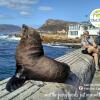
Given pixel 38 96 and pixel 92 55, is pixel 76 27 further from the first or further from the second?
pixel 38 96

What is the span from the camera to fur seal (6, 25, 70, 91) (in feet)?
24.6

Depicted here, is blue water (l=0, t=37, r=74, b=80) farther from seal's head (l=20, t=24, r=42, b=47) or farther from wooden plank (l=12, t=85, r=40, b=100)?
wooden plank (l=12, t=85, r=40, b=100)

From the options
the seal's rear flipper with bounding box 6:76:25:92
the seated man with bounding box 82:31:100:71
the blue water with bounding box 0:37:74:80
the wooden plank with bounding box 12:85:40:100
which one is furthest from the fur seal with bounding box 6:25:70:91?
the blue water with bounding box 0:37:74:80

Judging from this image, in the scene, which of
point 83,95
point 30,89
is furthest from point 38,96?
point 83,95

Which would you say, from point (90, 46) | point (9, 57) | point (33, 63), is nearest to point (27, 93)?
point (33, 63)

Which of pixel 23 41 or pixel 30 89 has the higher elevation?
pixel 23 41

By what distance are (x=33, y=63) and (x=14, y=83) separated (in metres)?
0.87

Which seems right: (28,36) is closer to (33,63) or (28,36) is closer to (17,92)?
(33,63)

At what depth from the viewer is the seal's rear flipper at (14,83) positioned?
653 cm

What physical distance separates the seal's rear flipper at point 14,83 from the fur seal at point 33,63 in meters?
0.16

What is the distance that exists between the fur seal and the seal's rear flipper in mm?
158

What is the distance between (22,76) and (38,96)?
1179 millimetres

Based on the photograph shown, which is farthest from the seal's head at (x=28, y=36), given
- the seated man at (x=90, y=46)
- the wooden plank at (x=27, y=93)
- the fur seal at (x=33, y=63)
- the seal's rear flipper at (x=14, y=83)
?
the seated man at (x=90, y=46)

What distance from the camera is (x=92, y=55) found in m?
14.6
